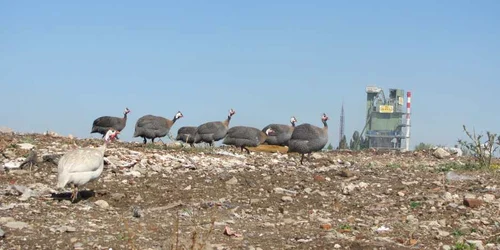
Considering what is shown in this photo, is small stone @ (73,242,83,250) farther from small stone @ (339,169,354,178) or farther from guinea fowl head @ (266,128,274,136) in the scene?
guinea fowl head @ (266,128,274,136)

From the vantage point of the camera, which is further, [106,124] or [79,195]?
[106,124]

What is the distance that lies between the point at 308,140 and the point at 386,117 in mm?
26961

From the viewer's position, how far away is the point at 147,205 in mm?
9734

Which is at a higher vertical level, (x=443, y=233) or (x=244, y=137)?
(x=244, y=137)

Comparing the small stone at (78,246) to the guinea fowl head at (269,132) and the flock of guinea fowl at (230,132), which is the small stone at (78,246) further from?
the guinea fowl head at (269,132)

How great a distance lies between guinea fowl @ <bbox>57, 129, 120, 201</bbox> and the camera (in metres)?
9.36

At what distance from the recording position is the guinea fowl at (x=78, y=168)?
30.7 feet

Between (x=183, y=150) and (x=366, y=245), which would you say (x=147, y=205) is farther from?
(x=183, y=150)

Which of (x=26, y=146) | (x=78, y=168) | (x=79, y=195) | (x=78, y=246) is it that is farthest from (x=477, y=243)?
(x=26, y=146)

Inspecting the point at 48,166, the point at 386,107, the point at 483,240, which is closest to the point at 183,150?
the point at 48,166

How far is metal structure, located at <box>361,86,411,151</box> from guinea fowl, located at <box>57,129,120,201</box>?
3350 centimetres

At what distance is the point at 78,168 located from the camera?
9453 mm

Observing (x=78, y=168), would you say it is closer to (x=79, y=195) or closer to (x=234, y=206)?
(x=79, y=195)

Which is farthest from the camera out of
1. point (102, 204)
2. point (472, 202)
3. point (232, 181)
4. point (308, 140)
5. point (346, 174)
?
point (308, 140)
